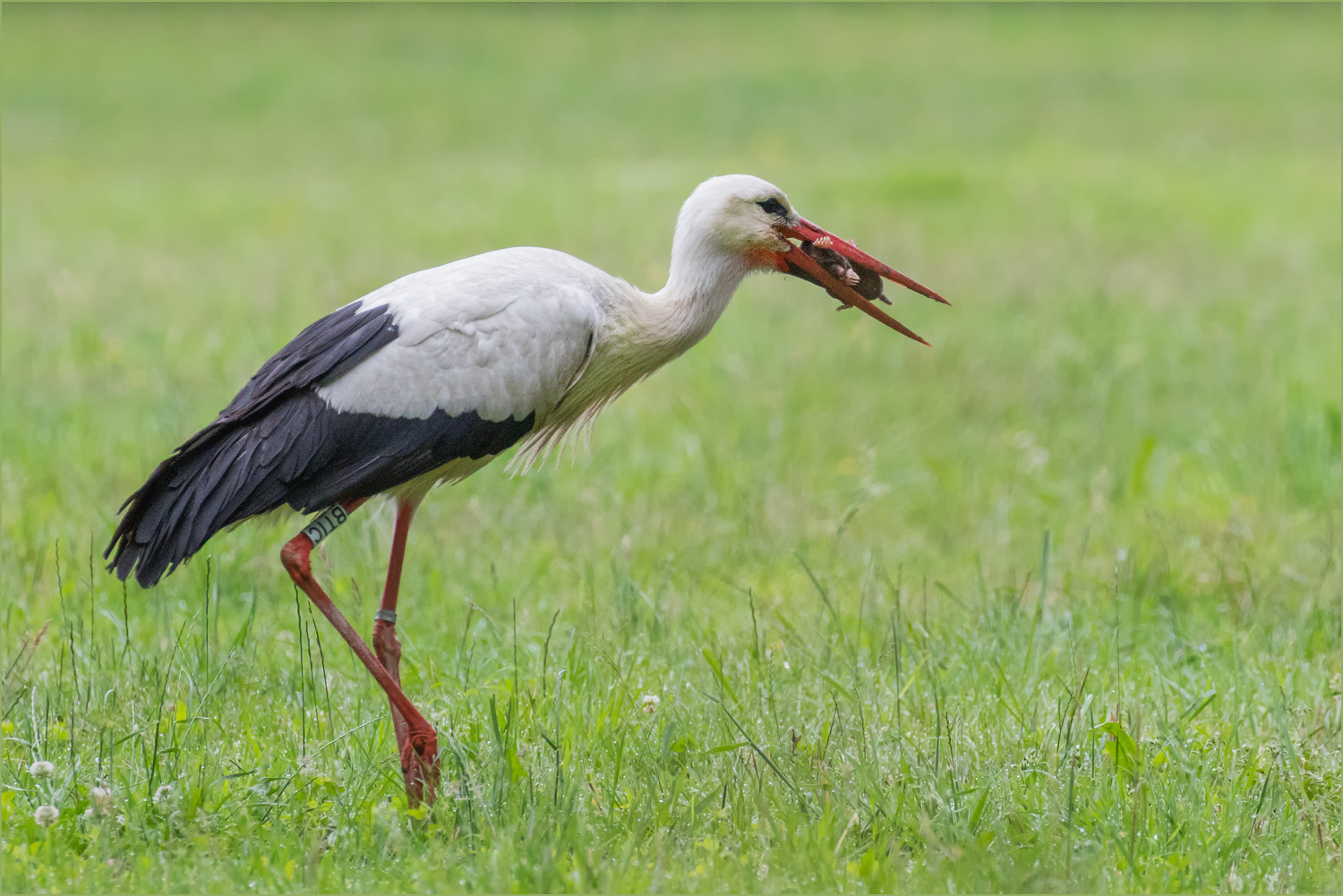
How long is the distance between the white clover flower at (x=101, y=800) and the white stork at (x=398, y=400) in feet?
2.03

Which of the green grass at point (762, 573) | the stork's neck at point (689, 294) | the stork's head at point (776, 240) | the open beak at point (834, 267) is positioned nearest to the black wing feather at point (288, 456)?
the green grass at point (762, 573)

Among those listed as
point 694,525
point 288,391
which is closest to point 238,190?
point 694,525

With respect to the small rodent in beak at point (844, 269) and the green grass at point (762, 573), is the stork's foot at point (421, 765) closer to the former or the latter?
the green grass at point (762, 573)

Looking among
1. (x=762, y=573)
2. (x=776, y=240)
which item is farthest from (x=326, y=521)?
(x=762, y=573)

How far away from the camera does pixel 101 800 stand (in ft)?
10.4

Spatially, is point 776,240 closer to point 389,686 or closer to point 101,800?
point 389,686

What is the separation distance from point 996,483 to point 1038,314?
9.51ft

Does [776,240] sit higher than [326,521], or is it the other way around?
[776,240]

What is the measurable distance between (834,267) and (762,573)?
161cm

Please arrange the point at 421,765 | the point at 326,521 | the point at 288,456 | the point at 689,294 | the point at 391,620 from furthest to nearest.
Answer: the point at 391,620, the point at 689,294, the point at 326,521, the point at 288,456, the point at 421,765

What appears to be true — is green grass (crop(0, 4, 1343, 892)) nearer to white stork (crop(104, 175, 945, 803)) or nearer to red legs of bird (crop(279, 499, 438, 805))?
red legs of bird (crop(279, 499, 438, 805))

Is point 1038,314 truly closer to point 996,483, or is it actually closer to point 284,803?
point 996,483

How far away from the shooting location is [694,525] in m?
5.68

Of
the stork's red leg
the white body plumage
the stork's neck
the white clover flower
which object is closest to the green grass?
the white clover flower
